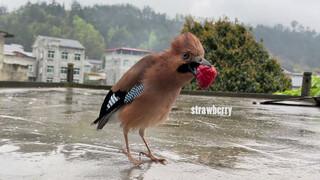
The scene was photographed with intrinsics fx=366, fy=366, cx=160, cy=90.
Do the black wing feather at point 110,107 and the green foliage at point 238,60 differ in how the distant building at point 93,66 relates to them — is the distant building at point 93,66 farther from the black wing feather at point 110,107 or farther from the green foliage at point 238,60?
the black wing feather at point 110,107

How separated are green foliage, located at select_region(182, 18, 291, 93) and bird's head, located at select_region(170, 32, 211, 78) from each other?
17.0 metres

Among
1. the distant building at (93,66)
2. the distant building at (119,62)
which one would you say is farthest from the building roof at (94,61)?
the distant building at (119,62)

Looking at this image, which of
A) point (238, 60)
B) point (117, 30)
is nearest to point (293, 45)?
point (117, 30)

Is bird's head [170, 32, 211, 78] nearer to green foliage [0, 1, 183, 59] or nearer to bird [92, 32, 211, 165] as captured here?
bird [92, 32, 211, 165]

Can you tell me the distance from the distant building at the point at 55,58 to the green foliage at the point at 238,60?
52.8m

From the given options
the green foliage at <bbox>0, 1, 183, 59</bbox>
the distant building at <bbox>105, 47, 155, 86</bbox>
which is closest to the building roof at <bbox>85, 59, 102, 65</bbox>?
the green foliage at <bbox>0, 1, 183, 59</bbox>

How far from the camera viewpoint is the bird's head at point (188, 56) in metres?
2.07

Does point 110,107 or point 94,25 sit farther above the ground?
point 94,25

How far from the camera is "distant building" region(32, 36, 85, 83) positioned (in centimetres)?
7019

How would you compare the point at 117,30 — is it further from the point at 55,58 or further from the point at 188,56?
the point at 188,56

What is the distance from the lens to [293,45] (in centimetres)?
12850

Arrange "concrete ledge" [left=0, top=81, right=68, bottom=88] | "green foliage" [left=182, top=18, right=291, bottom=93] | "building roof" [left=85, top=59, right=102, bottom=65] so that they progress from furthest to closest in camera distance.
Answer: "building roof" [left=85, top=59, right=102, bottom=65] < "green foliage" [left=182, top=18, right=291, bottom=93] < "concrete ledge" [left=0, top=81, right=68, bottom=88]

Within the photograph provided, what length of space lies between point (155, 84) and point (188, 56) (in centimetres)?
27

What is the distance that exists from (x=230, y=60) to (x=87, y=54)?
9567 cm
